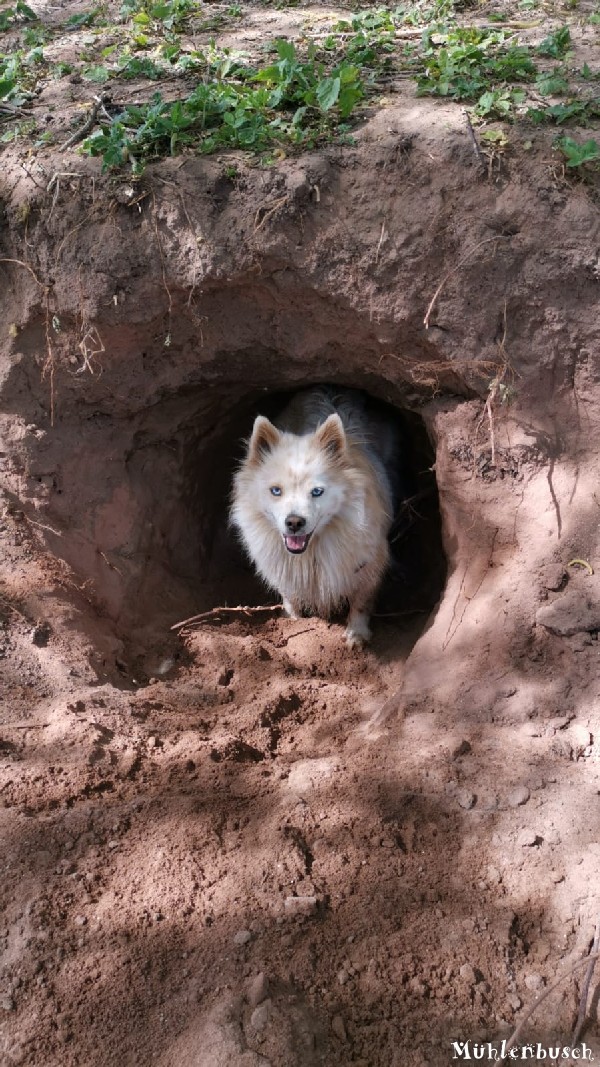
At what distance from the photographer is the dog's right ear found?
4672 mm

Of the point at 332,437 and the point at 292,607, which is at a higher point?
the point at 332,437

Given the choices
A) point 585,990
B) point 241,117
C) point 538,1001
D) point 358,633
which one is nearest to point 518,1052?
point 538,1001

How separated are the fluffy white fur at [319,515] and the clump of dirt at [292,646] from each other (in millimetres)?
327

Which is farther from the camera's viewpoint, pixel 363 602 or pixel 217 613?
pixel 217 613

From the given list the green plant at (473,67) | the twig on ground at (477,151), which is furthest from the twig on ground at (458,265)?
the green plant at (473,67)

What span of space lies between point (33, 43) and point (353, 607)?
4652mm

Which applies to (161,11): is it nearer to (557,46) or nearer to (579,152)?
(557,46)

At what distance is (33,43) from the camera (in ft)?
17.5

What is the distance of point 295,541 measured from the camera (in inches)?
176

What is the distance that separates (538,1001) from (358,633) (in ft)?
9.37

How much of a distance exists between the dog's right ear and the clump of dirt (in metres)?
0.56

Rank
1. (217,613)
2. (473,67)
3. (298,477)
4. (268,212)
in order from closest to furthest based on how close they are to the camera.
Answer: (268,212) → (473,67) → (298,477) → (217,613)

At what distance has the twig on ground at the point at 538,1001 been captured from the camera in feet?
7.96

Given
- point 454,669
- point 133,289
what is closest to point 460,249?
point 133,289
